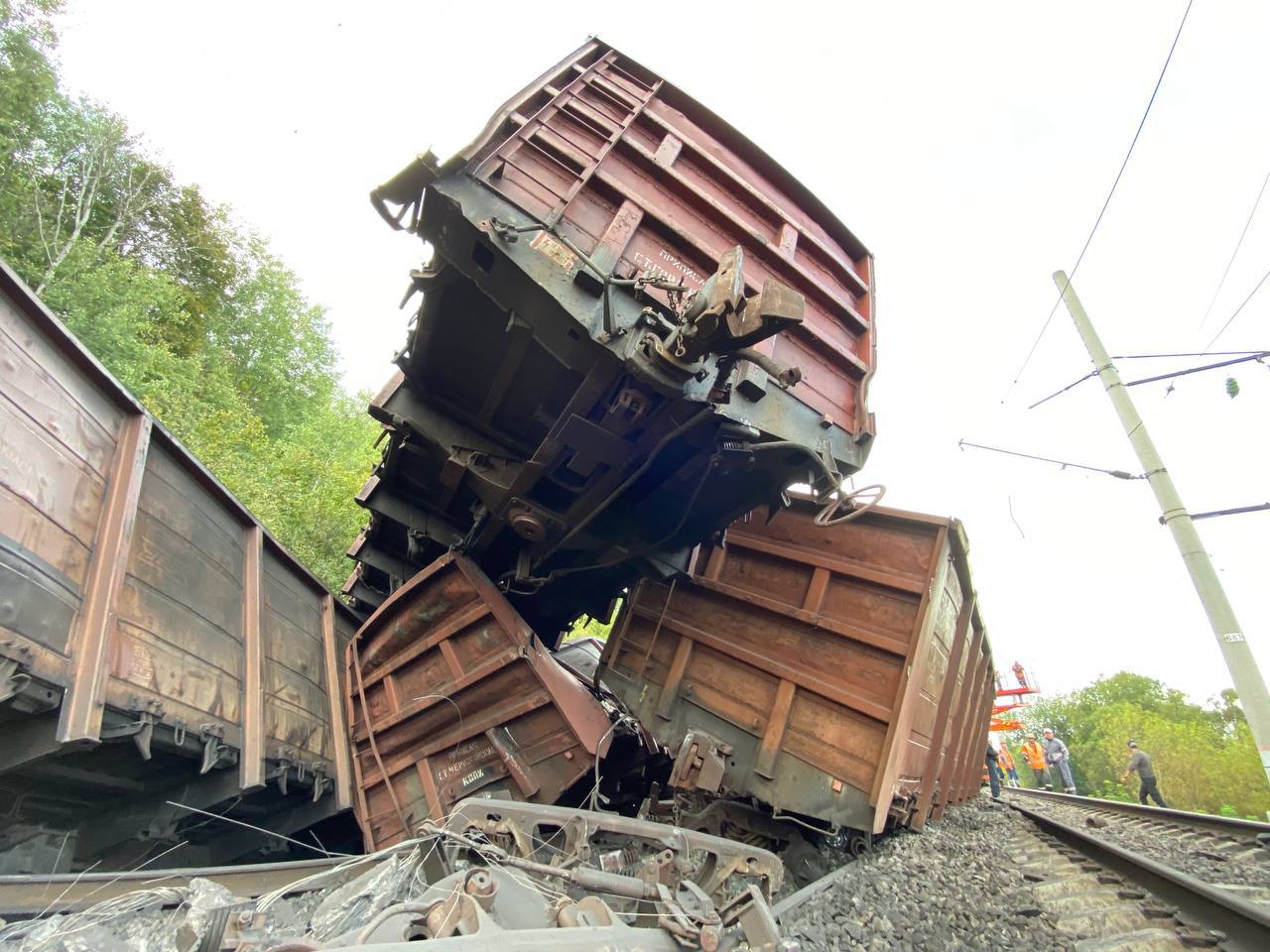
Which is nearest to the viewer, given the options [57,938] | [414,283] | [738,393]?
[57,938]

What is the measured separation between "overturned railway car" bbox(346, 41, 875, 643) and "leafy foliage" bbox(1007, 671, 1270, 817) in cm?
949

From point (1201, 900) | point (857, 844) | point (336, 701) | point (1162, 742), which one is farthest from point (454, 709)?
point (1162, 742)

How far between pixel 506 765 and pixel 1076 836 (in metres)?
5.18

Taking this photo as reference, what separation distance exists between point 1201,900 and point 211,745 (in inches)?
211

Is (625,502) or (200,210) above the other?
(200,210)

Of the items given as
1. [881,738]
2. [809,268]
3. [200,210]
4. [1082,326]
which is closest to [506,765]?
[881,738]

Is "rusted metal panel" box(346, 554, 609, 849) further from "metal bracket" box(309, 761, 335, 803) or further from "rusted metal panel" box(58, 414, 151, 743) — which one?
"rusted metal panel" box(58, 414, 151, 743)

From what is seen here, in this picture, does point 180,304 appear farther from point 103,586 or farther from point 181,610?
point 103,586

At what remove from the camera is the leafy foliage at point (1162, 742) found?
19531mm

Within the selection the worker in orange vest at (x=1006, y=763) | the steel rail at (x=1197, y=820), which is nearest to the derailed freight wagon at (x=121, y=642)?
the steel rail at (x=1197, y=820)

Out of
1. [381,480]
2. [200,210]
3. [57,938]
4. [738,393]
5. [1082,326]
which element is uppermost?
[200,210]

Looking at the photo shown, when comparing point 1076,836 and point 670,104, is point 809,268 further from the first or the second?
point 1076,836

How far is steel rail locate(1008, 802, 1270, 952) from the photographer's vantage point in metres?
2.69

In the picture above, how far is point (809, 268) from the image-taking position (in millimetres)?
4570
